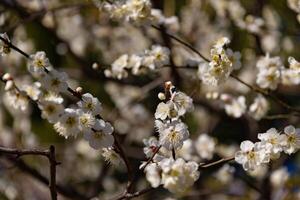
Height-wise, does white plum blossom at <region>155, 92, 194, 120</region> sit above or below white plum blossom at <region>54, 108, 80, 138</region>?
above

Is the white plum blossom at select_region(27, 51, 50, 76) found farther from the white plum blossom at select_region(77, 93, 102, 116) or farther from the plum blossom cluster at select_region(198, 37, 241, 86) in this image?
the plum blossom cluster at select_region(198, 37, 241, 86)

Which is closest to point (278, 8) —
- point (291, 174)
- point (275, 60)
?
point (291, 174)

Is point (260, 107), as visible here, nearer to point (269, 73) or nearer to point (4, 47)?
point (269, 73)

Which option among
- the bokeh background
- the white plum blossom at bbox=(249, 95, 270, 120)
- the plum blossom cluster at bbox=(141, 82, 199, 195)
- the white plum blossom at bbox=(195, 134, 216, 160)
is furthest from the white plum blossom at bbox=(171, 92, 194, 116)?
the bokeh background

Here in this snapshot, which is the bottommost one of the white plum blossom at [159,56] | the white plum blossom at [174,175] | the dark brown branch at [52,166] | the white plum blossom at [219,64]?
the white plum blossom at [174,175]

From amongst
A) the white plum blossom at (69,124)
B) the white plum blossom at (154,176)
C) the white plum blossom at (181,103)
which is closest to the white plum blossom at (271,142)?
the white plum blossom at (181,103)

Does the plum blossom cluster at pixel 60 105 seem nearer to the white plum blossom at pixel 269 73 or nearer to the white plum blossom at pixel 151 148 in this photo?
the white plum blossom at pixel 151 148

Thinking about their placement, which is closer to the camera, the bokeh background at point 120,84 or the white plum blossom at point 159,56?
the white plum blossom at point 159,56
